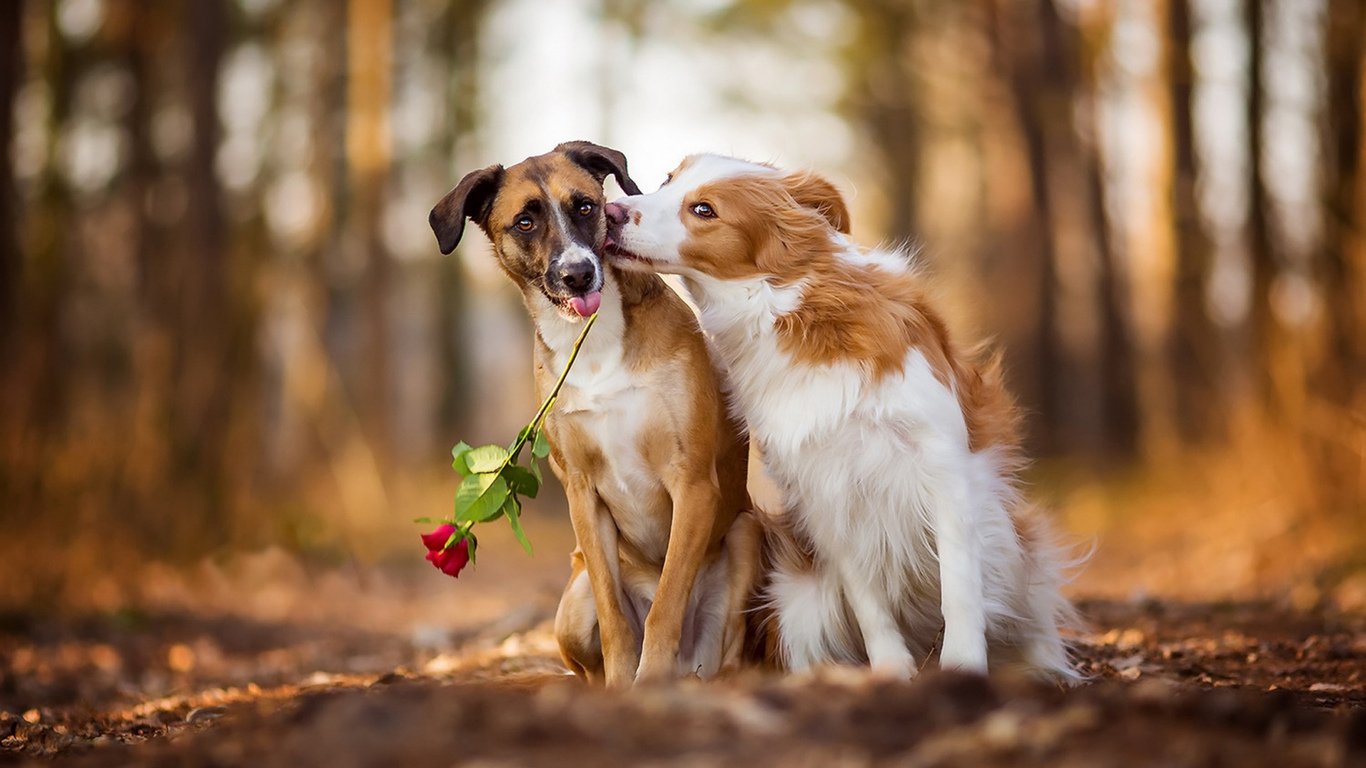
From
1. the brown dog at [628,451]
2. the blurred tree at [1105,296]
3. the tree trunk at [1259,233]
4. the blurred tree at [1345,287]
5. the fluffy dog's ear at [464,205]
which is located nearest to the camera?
the brown dog at [628,451]

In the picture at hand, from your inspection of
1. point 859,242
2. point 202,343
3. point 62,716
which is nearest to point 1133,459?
point 202,343

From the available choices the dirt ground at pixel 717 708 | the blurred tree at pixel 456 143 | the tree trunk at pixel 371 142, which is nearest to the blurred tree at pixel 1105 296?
the tree trunk at pixel 371 142

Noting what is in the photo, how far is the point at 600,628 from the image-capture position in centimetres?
461

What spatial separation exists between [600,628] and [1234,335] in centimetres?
1260

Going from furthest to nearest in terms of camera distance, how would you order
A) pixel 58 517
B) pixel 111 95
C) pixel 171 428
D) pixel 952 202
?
pixel 952 202, pixel 111 95, pixel 171 428, pixel 58 517

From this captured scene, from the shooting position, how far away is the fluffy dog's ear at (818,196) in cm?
459

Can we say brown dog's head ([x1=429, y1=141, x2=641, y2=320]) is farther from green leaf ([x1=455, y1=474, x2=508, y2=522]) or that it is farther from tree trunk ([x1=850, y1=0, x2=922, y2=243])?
tree trunk ([x1=850, y1=0, x2=922, y2=243])

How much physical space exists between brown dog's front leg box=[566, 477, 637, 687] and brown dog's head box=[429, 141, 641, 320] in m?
0.69

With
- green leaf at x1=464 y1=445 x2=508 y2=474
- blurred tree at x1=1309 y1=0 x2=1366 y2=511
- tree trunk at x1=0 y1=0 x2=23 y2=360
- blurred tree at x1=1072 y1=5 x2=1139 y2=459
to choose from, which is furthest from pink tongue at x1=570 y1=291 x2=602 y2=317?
blurred tree at x1=1072 y1=5 x2=1139 y2=459

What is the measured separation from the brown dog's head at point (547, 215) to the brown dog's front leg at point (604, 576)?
0.69 metres

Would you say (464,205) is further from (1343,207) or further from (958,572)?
(1343,207)

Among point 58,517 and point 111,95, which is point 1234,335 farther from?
point 111,95

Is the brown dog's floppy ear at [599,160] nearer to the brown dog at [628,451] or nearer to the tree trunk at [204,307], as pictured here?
the brown dog at [628,451]

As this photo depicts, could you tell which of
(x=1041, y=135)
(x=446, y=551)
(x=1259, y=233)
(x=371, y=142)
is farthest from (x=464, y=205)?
(x=1041, y=135)
